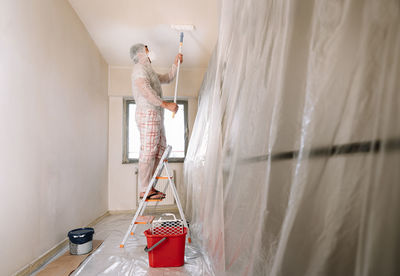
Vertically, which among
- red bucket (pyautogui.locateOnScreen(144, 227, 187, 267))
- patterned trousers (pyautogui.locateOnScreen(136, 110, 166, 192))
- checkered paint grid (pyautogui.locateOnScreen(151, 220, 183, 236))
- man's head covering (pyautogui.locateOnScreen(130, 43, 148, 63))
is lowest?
red bucket (pyautogui.locateOnScreen(144, 227, 187, 267))

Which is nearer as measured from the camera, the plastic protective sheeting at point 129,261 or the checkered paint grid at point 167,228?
the plastic protective sheeting at point 129,261

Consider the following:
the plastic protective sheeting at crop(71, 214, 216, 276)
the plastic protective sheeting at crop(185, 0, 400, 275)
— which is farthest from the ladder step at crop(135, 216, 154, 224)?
the plastic protective sheeting at crop(185, 0, 400, 275)

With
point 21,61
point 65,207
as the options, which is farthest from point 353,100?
point 65,207

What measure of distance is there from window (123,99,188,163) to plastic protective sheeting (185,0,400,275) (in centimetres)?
318

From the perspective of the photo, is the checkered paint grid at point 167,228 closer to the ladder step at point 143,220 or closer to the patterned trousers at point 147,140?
the ladder step at point 143,220

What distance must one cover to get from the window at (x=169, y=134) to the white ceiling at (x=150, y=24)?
0.79m

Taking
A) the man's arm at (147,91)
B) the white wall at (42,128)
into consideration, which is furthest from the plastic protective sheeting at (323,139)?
the man's arm at (147,91)

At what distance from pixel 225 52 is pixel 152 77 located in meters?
1.44

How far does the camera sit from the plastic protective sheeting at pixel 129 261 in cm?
161

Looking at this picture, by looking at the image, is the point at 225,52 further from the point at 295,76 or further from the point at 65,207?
the point at 65,207

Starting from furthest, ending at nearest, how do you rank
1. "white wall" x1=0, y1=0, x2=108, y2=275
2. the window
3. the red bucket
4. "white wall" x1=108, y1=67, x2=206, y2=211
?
1. the window
2. "white wall" x1=108, y1=67, x2=206, y2=211
3. the red bucket
4. "white wall" x1=0, y1=0, x2=108, y2=275

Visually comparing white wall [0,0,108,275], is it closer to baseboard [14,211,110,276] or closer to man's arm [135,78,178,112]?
baseboard [14,211,110,276]

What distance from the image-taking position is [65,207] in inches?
85.9

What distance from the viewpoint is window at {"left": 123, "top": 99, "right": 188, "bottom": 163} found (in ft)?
12.7
